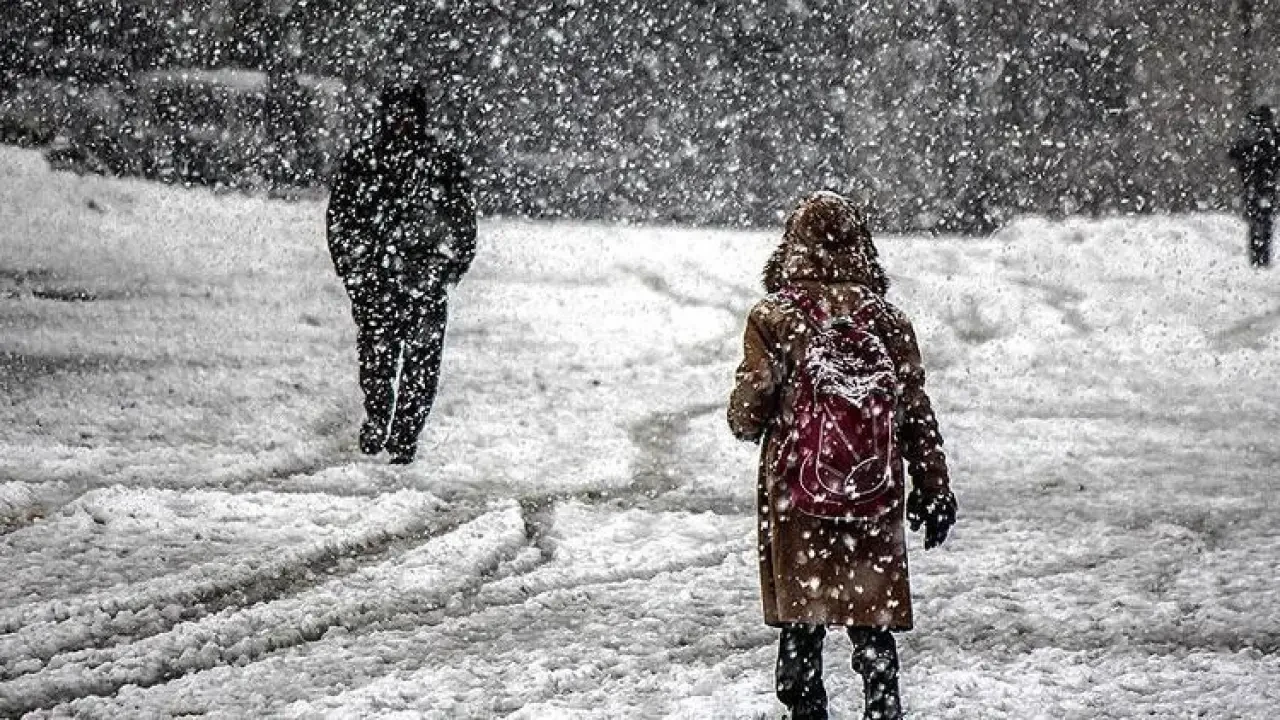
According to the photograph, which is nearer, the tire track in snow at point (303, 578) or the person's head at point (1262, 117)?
the tire track in snow at point (303, 578)

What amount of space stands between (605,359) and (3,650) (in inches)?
300

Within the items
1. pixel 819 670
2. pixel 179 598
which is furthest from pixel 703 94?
pixel 819 670

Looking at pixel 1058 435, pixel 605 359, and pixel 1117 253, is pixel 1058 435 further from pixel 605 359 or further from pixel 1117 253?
pixel 1117 253

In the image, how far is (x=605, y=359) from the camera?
38.5 feet

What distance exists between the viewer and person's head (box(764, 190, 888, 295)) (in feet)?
11.5

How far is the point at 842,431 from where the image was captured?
3.26 m

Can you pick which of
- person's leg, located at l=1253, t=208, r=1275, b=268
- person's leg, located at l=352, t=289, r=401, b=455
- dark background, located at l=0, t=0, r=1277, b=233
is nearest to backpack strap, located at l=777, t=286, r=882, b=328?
person's leg, located at l=352, t=289, r=401, b=455

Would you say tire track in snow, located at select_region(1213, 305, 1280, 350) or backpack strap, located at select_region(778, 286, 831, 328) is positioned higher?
backpack strap, located at select_region(778, 286, 831, 328)

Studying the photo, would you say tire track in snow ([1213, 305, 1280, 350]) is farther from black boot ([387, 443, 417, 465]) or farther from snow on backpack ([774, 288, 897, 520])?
snow on backpack ([774, 288, 897, 520])

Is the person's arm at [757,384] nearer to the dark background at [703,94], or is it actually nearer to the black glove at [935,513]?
the black glove at [935,513]

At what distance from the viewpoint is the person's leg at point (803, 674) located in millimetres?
3553

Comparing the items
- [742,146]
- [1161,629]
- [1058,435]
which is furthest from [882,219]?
[1161,629]

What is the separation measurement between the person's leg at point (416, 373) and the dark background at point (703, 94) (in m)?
11.0

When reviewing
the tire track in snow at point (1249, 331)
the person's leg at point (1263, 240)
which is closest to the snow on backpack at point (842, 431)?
the tire track in snow at point (1249, 331)
